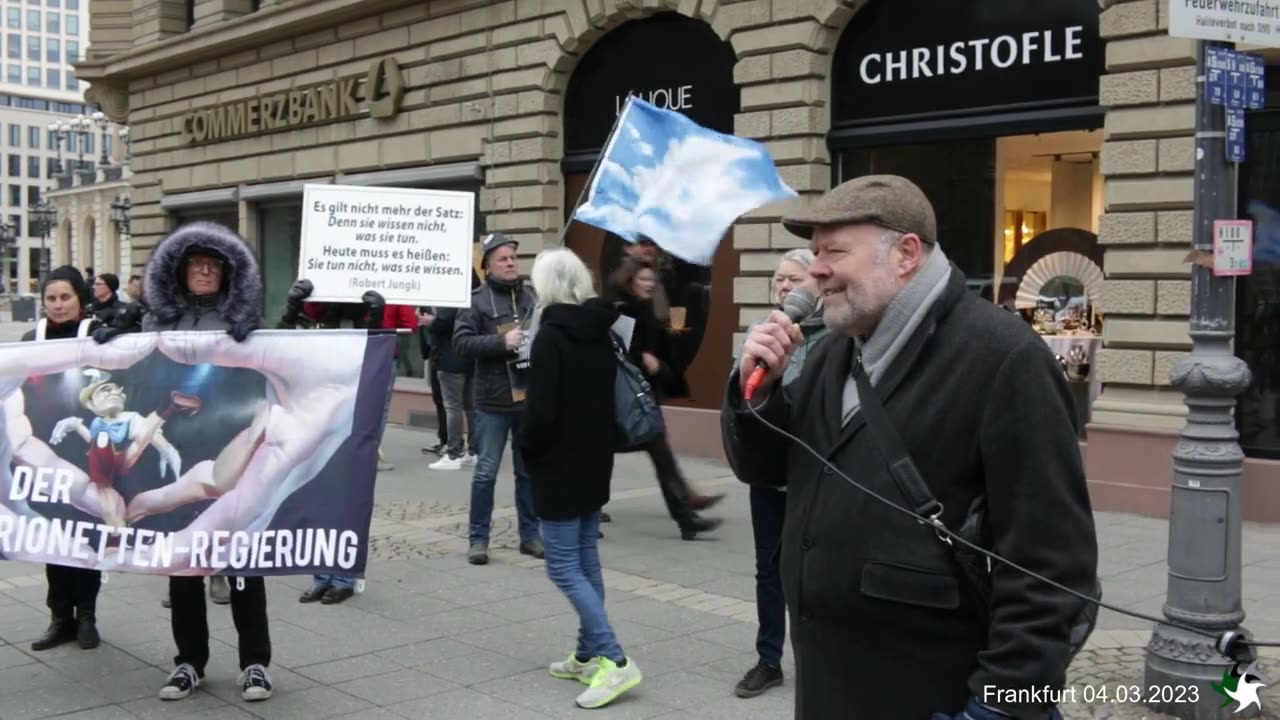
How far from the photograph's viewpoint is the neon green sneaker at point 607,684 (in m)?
5.35

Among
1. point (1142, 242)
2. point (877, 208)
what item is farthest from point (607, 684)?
point (1142, 242)

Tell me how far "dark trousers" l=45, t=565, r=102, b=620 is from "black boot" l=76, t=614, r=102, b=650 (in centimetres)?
1

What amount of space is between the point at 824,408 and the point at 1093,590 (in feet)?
2.21

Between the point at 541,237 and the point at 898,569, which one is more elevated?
the point at 541,237

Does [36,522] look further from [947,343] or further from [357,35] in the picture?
[357,35]

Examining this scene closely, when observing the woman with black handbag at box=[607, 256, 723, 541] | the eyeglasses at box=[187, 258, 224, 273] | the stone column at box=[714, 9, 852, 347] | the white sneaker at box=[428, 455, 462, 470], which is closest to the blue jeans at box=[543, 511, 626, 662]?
the eyeglasses at box=[187, 258, 224, 273]

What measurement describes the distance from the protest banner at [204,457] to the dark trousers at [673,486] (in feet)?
11.8

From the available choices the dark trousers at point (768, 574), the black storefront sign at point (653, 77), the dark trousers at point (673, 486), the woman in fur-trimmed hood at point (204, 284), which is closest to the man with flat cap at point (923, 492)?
the dark trousers at point (768, 574)

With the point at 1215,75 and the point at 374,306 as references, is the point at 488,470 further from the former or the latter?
the point at 1215,75

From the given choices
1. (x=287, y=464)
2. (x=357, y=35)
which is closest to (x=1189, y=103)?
(x=287, y=464)

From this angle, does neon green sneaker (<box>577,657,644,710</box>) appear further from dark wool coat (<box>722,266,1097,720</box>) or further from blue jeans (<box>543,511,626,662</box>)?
dark wool coat (<box>722,266,1097,720</box>)

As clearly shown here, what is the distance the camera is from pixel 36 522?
552cm

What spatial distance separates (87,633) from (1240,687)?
517 cm

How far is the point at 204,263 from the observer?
18.2ft
